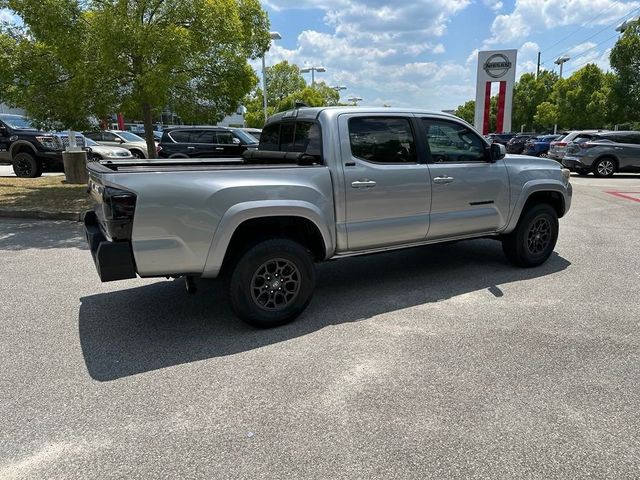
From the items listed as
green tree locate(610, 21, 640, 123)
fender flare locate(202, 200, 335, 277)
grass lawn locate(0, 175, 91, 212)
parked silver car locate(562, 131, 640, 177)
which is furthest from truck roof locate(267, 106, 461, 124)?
green tree locate(610, 21, 640, 123)

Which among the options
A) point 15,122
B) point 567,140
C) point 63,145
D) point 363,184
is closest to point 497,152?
point 363,184

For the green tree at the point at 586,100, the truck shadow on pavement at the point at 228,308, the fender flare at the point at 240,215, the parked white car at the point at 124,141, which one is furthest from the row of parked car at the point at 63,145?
the green tree at the point at 586,100

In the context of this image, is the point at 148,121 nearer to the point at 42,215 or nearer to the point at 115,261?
the point at 42,215

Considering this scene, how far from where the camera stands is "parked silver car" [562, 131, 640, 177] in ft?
54.8

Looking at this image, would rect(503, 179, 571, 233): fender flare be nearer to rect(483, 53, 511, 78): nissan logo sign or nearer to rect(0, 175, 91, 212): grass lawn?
rect(0, 175, 91, 212): grass lawn

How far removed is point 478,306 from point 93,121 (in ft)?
30.5

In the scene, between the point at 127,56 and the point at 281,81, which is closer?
the point at 127,56

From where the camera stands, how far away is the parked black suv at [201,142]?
1474cm

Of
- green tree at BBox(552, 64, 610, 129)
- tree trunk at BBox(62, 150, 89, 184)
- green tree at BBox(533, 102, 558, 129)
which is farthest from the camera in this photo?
green tree at BBox(533, 102, 558, 129)

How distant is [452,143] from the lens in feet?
17.2

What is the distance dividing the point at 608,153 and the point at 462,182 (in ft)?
48.0

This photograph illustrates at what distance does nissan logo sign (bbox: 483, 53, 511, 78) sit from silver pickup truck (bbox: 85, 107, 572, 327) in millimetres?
12452

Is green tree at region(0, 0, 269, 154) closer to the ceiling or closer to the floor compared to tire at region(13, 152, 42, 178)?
closer to the ceiling

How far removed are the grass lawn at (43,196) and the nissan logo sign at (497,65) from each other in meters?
13.8
